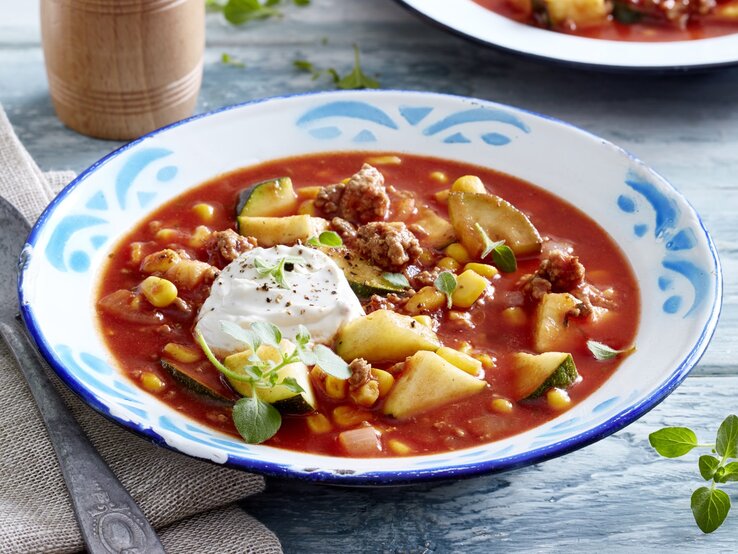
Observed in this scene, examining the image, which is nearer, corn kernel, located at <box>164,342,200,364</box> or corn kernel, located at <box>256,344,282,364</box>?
corn kernel, located at <box>256,344,282,364</box>

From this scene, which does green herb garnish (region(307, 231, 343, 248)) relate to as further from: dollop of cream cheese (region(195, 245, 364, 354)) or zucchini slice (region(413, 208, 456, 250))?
zucchini slice (region(413, 208, 456, 250))

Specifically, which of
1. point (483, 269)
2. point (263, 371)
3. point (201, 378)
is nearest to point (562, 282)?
point (483, 269)

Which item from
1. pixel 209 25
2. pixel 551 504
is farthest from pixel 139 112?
pixel 551 504

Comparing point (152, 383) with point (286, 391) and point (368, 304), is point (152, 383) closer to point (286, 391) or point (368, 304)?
point (286, 391)

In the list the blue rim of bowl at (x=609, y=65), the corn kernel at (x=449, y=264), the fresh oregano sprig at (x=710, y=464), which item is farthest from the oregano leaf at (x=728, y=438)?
the blue rim of bowl at (x=609, y=65)

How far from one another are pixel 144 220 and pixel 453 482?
1673mm

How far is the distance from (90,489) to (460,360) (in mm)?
1211

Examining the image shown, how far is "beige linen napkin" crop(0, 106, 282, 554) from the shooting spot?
2.93 metres

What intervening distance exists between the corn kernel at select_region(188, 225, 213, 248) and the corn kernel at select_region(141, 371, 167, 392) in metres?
0.78

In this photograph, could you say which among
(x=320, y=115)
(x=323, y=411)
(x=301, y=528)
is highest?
(x=320, y=115)

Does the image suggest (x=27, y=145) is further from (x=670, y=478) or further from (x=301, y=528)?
(x=670, y=478)

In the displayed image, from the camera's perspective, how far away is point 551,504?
319 cm

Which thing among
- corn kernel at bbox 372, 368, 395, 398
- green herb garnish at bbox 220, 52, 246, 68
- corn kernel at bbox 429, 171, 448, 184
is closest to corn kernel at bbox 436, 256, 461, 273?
corn kernel at bbox 429, 171, 448, 184

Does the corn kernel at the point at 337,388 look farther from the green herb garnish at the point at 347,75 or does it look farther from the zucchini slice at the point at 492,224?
the green herb garnish at the point at 347,75
